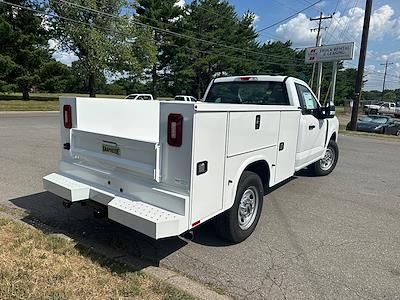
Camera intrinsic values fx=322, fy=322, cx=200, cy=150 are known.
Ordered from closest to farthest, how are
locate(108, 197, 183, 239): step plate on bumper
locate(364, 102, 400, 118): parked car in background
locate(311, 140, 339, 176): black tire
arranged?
locate(108, 197, 183, 239): step plate on bumper, locate(311, 140, 339, 176): black tire, locate(364, 102, 400, 118): parked car in background

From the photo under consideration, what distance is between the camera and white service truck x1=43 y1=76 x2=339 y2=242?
2.83 meters

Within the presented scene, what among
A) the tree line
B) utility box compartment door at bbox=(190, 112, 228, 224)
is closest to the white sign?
the tree line

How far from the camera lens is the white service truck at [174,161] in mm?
2826

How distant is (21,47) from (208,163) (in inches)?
1245

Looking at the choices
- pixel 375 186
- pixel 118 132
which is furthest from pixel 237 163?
pixel 375 186

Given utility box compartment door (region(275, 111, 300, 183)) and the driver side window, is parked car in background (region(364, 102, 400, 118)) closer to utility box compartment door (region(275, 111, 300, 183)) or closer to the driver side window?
the driver side window

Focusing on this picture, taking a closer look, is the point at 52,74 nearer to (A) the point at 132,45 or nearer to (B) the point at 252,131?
(A) the point at 132,45

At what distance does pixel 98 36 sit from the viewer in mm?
30422

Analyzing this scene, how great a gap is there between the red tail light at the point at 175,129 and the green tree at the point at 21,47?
29474mm

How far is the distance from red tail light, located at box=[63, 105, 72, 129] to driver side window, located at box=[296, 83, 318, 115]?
357 centimetres

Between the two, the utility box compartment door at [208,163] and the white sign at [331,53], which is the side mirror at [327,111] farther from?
the white sign at [331,53]

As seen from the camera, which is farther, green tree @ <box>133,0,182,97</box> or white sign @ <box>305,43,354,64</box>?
green tree @ <box>133,0,182,97</box>

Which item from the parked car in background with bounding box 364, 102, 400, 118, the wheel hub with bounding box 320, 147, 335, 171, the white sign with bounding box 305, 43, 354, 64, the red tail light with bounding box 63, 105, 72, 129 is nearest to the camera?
the red tail light with bounding box 63, 105, 72, 129

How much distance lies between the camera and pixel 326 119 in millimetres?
6477
